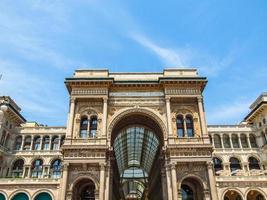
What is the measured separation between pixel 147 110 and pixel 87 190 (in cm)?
1380

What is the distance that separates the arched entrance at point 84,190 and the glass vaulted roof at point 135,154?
10390 millimetres

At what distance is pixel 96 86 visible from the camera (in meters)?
38.1

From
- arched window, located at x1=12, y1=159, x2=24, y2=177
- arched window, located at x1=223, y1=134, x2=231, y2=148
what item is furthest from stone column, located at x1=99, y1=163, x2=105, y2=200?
arched window, located at x1=223, y1=134, x2=231, y2=148

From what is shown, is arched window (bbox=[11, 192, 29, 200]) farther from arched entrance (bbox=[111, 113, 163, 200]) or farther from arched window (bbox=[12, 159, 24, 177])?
arched window (bbox=[12, 159, 24, 177])

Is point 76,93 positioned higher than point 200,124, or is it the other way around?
point 76,93

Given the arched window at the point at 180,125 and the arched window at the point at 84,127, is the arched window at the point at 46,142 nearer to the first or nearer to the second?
the arched window at the point at 84,127

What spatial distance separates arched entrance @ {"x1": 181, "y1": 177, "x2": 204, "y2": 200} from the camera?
35112mm

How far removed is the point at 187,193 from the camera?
36.8m

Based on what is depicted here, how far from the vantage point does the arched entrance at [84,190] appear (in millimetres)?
34469

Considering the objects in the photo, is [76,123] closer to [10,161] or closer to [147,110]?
[147,110]

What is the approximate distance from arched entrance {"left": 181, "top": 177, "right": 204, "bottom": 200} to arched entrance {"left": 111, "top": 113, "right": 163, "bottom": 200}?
208 inches

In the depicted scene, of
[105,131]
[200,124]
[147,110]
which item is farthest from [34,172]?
[200,124]

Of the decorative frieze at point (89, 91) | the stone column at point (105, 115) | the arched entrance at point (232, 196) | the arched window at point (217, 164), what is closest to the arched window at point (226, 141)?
the arched window at point (217, 164)

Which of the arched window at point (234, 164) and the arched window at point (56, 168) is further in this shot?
the arched window at point (56, 168)
